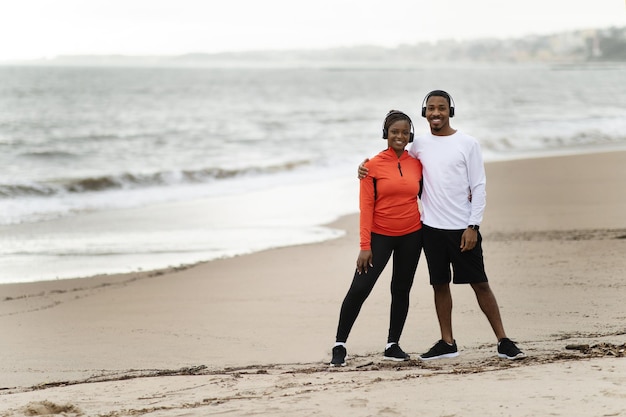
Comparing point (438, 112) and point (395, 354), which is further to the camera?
point (395, 354)

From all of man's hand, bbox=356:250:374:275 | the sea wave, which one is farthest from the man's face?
the sea wave

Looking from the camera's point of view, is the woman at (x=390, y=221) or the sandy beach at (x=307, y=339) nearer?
the sandy beach at (x=307, y=339)

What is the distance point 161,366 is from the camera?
218 inches

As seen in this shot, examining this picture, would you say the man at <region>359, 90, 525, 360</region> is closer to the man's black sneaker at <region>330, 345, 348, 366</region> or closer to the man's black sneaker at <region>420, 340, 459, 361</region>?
the man's black sneaker at <region>420, 340, 459, 361</region>

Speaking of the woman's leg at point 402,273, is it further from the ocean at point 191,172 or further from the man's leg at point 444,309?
the ocean at point 191,172

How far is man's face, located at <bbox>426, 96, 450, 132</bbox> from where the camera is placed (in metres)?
5.11

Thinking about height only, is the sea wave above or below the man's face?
below

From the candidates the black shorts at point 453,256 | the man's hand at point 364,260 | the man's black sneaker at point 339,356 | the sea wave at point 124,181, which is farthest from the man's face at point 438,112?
the sea wave at point 124,181

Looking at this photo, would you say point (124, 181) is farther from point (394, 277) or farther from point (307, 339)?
point (394, 277)

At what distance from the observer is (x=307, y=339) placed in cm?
605

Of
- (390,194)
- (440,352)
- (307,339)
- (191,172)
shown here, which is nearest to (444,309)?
(440,352)

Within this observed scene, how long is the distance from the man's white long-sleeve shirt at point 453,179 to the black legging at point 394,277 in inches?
9.2

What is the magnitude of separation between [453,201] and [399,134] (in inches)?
21.5

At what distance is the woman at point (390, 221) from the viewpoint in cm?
513
